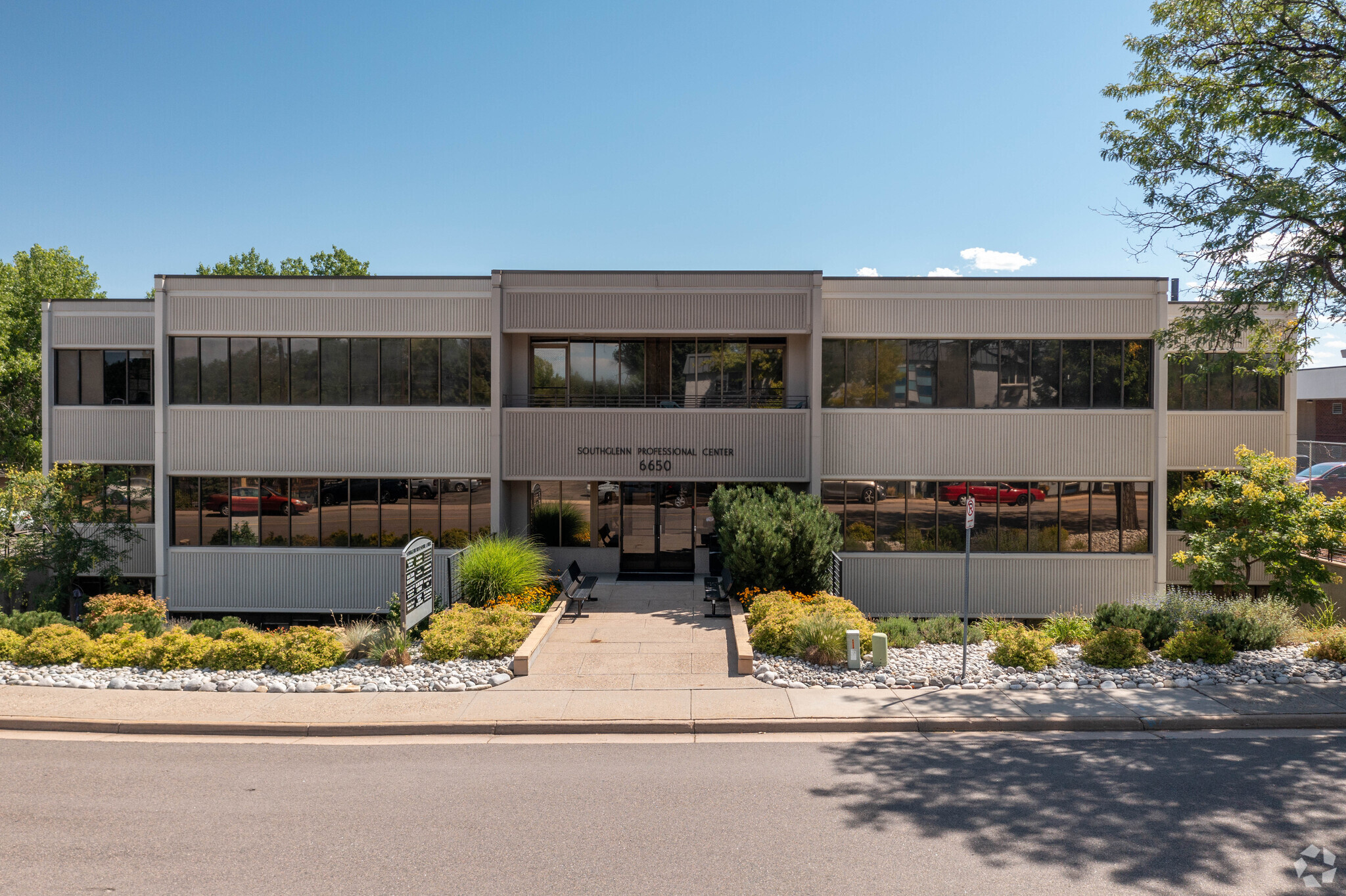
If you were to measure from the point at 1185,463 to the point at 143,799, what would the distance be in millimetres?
20933

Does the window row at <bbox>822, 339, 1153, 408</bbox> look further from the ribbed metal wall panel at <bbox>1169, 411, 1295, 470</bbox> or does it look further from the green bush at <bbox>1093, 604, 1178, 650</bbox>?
the green bush at <bbox>1093, 604, 1178, 650</bbox>

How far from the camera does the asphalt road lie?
5523 mm

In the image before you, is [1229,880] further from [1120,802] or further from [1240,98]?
[1240,98]

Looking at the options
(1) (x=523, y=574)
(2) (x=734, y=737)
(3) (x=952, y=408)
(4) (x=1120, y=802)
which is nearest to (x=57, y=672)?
(1) (x=523, y=574)

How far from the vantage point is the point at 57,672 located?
11.0m

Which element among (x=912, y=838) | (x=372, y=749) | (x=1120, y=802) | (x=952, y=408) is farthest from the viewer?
(x=952, y=408)

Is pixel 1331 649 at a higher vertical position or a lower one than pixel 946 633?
higher

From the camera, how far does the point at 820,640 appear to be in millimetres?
11188

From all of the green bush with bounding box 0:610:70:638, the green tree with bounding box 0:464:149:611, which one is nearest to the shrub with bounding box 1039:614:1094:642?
the green bush with bounding box 0:610:70:638

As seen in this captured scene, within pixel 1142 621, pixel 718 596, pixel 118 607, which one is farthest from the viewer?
pixel 118 607

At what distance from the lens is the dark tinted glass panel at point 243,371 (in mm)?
17969

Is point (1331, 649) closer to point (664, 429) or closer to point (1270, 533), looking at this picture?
point (1270, 533)

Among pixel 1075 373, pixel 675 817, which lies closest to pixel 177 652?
pixel 675 817

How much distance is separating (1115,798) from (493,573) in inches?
421
